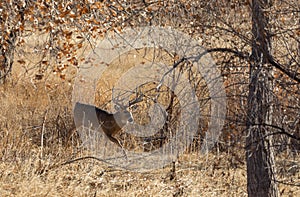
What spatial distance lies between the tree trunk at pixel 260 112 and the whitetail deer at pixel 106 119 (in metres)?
2.05

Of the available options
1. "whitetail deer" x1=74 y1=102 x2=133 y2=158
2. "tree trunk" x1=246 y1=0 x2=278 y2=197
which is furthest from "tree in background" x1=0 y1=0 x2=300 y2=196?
"whitetail deer" x1=74 y1=102 x2=133 y2=158

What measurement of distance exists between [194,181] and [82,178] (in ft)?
5.24

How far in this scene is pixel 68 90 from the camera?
1067 centimetres

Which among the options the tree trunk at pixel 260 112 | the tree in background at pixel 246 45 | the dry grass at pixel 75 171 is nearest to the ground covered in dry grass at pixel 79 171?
the dry grass at pixel 75 171

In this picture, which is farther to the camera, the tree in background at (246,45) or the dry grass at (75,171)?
the dry grass at (75,171)

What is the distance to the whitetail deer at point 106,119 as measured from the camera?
7.34 meters

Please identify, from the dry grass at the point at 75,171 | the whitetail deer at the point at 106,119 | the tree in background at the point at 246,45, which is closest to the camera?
the tree in background at the point at 246,45

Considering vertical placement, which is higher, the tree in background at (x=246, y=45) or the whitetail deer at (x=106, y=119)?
the tree in background at (x=246, y=45)

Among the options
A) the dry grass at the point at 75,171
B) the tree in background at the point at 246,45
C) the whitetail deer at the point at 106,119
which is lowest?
the dry grass at the point at 75,171

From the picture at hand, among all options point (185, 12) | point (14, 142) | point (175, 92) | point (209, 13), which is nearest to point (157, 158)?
point (175, 92)

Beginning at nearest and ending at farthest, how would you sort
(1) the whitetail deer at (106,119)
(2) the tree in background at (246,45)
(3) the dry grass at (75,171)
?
(2) the tree in background at (246,45), (3) the dry grass at (75,171), (1) the whitetail deer at (106,119)

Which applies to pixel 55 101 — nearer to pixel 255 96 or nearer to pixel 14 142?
pixel 14 142

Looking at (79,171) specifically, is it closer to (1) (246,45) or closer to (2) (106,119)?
(2) (106,119)

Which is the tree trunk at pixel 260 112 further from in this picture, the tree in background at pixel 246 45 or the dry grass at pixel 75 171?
the dry grass at pixel 75 171
